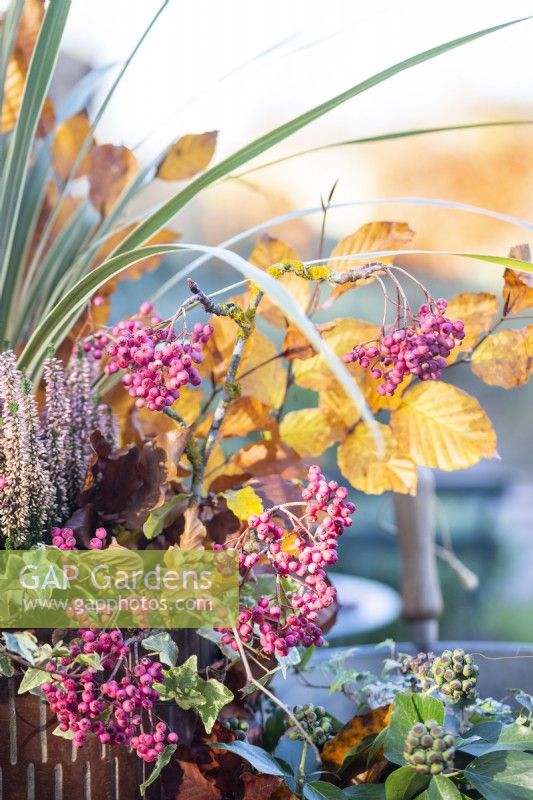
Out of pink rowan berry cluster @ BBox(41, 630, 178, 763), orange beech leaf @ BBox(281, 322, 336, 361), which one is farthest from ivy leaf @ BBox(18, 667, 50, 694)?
orange beech leaf @ BBox(281, 322, 336, 361)

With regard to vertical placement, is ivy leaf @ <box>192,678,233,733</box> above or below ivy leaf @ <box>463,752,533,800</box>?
above

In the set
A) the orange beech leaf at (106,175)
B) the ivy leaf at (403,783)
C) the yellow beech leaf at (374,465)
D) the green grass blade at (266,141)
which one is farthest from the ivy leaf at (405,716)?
the orange beech leaf at (106,175)

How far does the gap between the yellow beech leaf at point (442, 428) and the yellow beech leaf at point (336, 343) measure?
0.04 metres

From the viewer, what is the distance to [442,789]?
1.04 ft

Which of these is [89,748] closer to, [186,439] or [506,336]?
[186,439]

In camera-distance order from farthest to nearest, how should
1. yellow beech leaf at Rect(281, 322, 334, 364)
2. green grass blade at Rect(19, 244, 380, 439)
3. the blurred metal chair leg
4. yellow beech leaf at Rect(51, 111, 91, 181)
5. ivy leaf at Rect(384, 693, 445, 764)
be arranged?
the blurred metal chair leg, yellow beech leaf at Rect(51, 111, 91, 181), yellow beech leaf at Rect(281, 322, 334, 364), ivy leaf at Rect(384, 693, 445, 764), green grass blade at Rect(19, 244, 380, 439)

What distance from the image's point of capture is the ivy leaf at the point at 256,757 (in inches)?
13.3

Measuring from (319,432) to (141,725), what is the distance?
0.19m

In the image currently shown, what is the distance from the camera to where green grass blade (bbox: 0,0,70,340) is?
410mm

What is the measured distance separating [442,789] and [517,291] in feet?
0.81

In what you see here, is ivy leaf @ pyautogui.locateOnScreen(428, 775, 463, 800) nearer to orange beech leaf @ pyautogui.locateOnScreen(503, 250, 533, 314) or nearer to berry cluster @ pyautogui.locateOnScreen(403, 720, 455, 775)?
berry cluster @ pyautogui.locateOnScreen(403, 720, 455, 775)

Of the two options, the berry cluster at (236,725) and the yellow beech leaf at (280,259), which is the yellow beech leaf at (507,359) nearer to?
the yellow beech leaf at (280,259)

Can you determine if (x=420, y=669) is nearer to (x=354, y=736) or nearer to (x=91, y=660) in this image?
(x=354, y=736)

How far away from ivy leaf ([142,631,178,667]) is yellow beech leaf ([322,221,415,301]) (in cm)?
20
